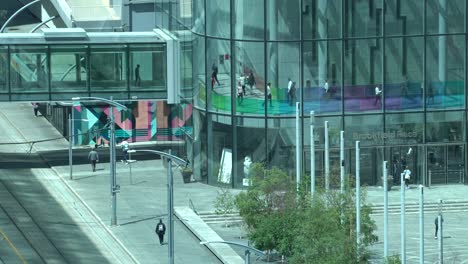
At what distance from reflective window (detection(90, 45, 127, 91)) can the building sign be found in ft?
53.7

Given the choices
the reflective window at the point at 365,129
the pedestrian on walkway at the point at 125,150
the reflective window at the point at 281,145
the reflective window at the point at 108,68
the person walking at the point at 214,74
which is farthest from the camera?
the pedestrian on walkway at the point at 125,150

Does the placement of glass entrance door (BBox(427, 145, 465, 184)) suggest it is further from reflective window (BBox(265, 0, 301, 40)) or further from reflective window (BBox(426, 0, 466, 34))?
reflective window (BBox(265, 0, 301, 40))

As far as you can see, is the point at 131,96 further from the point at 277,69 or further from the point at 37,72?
the point at 277,69

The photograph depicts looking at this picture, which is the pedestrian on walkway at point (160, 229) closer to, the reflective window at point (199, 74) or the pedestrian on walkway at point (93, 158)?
the reflective window at point (199, 74)

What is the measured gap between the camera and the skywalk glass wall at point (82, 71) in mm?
110875

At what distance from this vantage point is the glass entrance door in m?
105

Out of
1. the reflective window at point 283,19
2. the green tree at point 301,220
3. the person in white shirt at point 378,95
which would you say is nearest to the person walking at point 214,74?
the reflective window at point 283,19

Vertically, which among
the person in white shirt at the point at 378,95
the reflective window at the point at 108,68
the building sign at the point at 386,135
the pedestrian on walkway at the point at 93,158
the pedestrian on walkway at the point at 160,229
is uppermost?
the reflective window at the point at 108,68

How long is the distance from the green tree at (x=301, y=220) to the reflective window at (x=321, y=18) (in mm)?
14048

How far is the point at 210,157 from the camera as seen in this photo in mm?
106125

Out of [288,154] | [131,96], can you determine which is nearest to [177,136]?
[131,96]

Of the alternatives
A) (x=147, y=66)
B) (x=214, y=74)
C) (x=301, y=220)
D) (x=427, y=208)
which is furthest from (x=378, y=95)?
(x=301, y=220)

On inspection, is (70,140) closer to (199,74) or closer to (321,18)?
(199,74)

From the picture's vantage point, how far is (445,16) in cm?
10400
